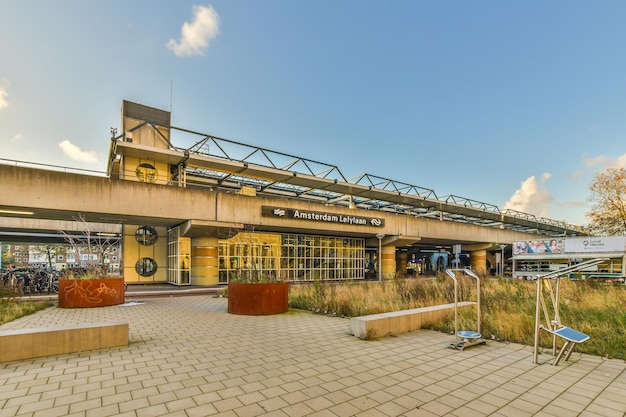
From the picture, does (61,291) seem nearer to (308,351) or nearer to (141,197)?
(141,197)

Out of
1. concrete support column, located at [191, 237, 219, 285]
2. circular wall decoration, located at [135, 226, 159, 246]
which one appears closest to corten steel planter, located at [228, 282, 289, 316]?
concrete support column, located at [191, 237, 219, 285]

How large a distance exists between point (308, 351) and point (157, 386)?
2652 millimetres

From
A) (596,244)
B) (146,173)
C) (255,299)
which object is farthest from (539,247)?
(146,173)

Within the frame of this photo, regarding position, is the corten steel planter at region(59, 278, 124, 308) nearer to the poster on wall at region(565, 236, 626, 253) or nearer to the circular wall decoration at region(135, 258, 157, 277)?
the circular wall decoration at region(135, 258, 157, 277)

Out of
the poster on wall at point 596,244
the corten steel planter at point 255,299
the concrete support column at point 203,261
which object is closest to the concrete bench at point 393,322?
the corten steel planter at point 255,299

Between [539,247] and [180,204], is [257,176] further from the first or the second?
[539,247]

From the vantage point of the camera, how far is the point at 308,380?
4.79m

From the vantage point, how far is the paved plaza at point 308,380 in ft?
12.8

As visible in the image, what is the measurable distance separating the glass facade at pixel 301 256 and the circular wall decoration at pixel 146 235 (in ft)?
17.1

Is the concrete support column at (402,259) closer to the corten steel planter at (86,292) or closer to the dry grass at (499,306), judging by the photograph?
the dry grass at (499,306)

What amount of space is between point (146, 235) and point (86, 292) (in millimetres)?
14063

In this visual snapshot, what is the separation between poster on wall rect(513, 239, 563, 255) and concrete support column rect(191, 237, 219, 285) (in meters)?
27.0

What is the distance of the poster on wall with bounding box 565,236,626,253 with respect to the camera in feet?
78.1

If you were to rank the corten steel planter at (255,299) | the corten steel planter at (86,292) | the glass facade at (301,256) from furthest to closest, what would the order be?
1. the glass facade at (301,256)
2. the corten steel planter at (86,292)
3. the corten steel planter at (255,299)
